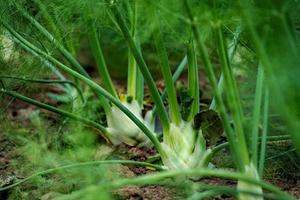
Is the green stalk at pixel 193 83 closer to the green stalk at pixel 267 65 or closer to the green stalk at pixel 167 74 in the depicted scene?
the green stalk at pixel 167 74

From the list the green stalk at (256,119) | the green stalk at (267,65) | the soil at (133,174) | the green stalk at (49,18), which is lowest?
the soil at (133,174)

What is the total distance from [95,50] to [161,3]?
72 centimetres

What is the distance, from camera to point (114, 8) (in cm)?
166

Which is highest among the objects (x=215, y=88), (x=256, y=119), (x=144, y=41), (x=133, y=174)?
(x=144, y=41)

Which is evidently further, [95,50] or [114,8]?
[95,50]

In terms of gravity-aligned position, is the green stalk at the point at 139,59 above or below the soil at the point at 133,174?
above

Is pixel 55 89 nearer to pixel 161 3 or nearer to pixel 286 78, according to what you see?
pixel 161 3

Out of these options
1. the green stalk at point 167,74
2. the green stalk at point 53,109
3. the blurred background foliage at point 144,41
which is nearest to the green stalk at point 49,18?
the blurred background foliage at point 144,41

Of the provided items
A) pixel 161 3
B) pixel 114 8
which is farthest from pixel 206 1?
pixel 114 8

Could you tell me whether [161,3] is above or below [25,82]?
above

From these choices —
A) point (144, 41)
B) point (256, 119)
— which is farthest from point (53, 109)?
point (256, 119)

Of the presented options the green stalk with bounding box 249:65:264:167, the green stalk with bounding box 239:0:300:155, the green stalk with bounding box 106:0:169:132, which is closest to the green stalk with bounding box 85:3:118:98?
the green stalk with bounding box 106:0:169:132

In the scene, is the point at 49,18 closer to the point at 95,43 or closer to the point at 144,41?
the point at 95,43

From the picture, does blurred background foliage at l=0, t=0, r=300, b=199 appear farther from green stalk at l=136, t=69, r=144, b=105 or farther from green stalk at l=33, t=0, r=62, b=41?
green stalk at l=136, t=69, r=144, b=105
